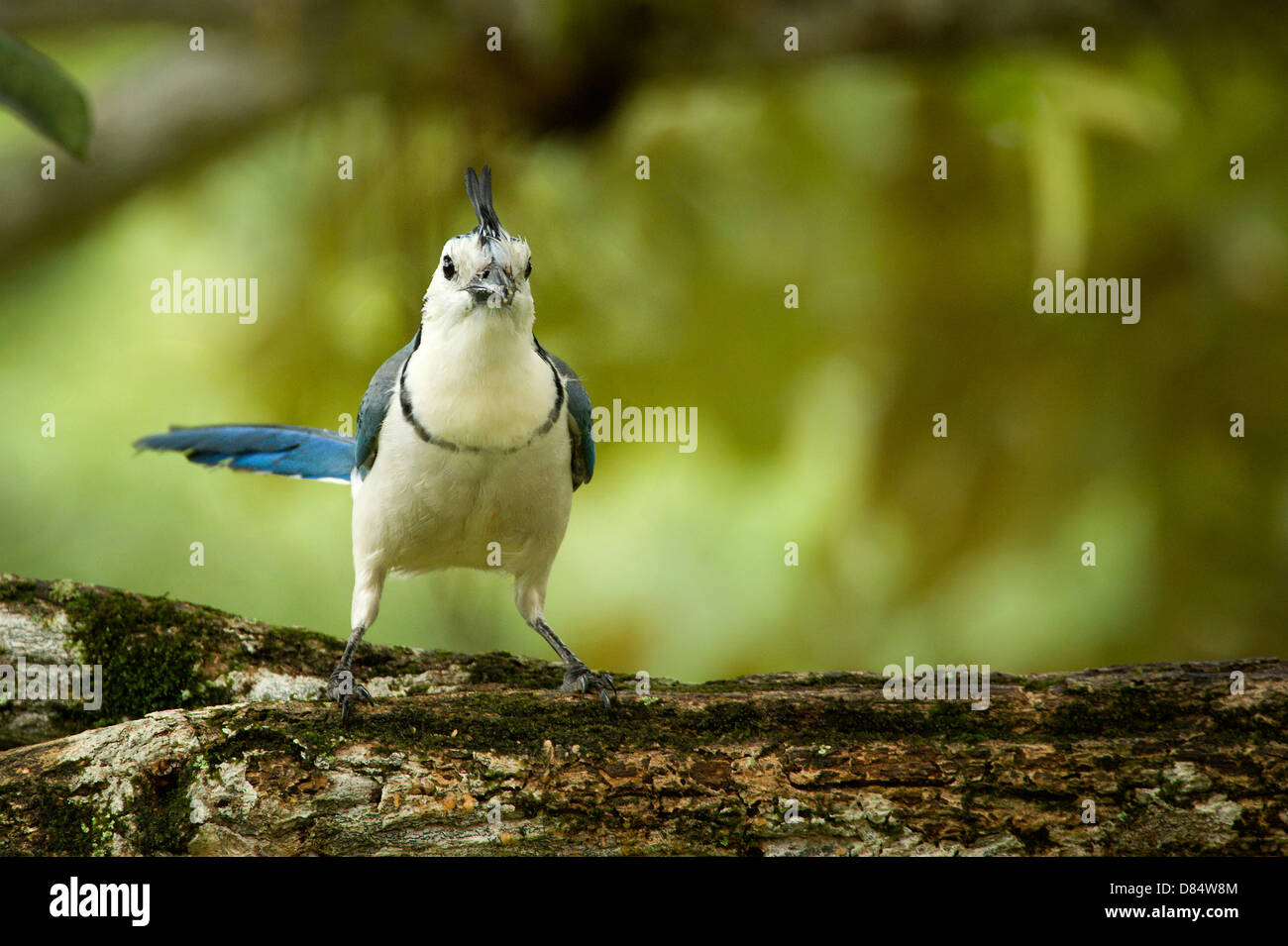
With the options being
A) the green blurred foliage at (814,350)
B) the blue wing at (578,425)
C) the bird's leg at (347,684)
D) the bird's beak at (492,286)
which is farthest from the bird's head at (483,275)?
the green blurred foliage at (814,350)

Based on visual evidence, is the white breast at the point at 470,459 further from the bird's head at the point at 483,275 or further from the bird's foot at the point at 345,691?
the bird's foot at the point at 345,691

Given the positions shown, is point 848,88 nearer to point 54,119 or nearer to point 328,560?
point 328,560

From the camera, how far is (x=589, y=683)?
334 cm

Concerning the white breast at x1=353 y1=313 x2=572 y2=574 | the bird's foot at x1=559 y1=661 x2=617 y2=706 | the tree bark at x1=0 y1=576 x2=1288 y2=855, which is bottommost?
the tree bark at x1=0 y1=576 x2=1288 y2=855

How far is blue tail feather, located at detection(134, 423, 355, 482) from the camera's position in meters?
4.23

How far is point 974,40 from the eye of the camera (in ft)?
14.4

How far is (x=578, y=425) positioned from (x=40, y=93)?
1.90 m

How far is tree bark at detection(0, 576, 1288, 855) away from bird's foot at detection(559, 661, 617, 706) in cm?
8

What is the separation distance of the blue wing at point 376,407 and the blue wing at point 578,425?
44 centimetres

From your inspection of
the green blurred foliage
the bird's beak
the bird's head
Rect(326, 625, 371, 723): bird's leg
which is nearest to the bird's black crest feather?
the bird's head

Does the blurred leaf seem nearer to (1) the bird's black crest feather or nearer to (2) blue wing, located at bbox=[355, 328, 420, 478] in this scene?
(1) the bird's black crest feather

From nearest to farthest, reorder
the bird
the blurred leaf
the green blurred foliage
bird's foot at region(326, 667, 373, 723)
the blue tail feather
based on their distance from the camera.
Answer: the blurred leaf
bird's foot at region(326, 667, 373, 723)
the bird
the blue tail feather
the green blurred foliage

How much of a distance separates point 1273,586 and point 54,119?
4.69 metres

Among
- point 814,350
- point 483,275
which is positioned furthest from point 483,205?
point 814,350
